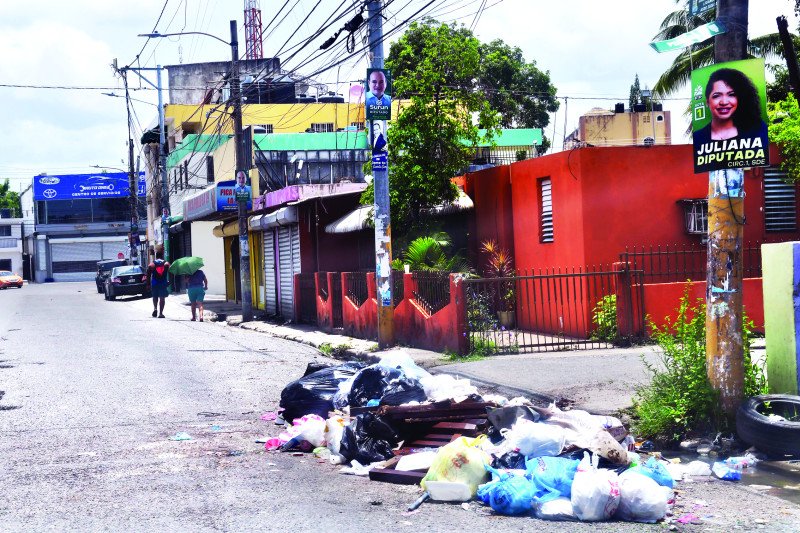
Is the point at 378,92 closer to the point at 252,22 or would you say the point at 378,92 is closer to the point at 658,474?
the point at 658,474

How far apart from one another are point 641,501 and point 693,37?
436 centimetres

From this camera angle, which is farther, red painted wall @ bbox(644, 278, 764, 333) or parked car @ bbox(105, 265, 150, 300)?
parked car @ bbox(105, 265, 150, 300)

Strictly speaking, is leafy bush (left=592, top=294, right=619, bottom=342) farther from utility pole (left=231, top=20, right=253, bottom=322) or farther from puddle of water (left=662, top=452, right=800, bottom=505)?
utility pole (left=231, top=20, right=253, bottom=322)

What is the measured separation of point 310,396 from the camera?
10.1m

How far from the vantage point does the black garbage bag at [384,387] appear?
30.5 ft

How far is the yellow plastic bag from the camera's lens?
6945mm

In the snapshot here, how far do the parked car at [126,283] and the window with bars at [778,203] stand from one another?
3132 centimetres

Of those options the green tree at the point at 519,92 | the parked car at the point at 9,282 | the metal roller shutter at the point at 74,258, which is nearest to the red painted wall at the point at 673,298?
the green tree at the point at 519,92

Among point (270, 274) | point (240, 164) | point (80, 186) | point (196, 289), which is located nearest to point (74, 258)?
point (80, 186)

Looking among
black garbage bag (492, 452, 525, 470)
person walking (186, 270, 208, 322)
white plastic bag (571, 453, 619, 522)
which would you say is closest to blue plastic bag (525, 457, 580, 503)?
white plastic bag (571, 453, 619, 522)

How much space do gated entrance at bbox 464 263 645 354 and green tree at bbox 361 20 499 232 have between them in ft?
12.6

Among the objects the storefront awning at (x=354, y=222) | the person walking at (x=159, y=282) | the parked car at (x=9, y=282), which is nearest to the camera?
the storefront awning at (x=354, y=222)

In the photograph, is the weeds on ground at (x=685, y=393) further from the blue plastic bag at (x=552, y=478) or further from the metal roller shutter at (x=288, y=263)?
the metal roller shutter at (x=288, y=263)

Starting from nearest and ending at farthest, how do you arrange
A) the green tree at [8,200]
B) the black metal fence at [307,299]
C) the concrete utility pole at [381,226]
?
the concrete utility pole at [381,226], the black metal fence at [307,299], the green tree at [8,200]
